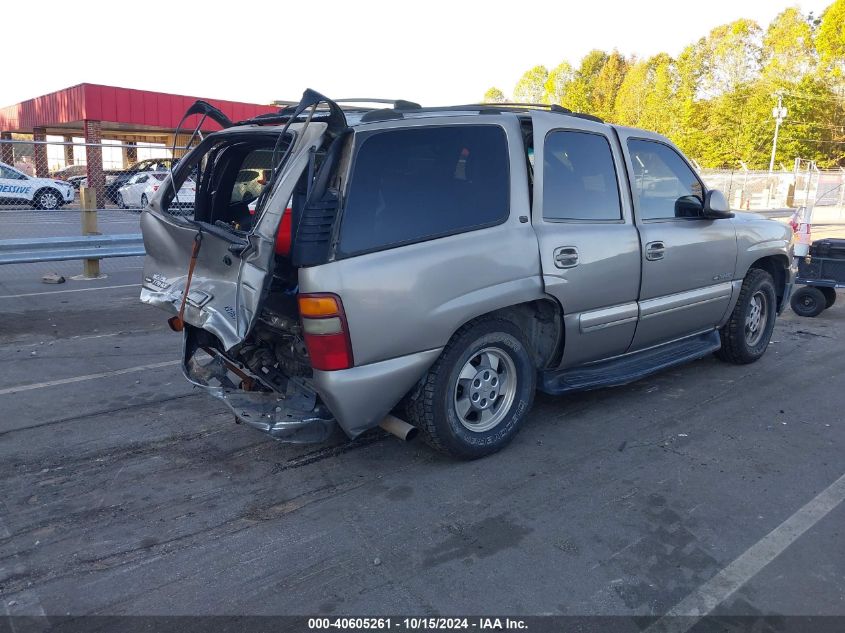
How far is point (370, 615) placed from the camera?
269 cm

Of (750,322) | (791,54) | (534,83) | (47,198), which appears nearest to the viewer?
(750,322)

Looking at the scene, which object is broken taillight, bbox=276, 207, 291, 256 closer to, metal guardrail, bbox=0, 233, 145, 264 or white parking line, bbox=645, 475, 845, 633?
white parking line, bbox=645, 475, 845, 633

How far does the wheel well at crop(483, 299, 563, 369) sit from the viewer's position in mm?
4281

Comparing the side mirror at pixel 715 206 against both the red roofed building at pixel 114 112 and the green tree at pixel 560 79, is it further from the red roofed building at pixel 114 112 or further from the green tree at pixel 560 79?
the green tree at pixel 560 79

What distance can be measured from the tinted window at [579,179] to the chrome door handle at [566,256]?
0.71 feet

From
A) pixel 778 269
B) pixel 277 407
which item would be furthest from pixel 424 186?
pixel 778 269

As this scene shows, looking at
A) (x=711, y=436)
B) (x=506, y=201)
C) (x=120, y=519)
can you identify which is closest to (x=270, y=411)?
(x=120, y=519)

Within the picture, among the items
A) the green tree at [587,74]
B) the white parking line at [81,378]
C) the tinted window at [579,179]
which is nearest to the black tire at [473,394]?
the tinted window at [579,179]

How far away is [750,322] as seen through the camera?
19.9 ft

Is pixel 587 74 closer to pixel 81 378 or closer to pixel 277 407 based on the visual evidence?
pixel 81 378

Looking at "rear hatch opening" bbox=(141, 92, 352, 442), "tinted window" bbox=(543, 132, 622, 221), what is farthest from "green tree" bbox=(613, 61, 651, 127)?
"rear hatch opening" bbox=(141, 92, 352, 442)

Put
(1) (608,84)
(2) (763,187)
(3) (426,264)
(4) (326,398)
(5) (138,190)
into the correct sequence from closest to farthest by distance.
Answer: (4) (326,398), (3) (426,264), (5) (138,190), (2) (763,187), (1) (608,84)

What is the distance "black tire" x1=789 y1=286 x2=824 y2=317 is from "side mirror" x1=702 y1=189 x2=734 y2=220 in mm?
3965

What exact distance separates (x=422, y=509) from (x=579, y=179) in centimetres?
245
